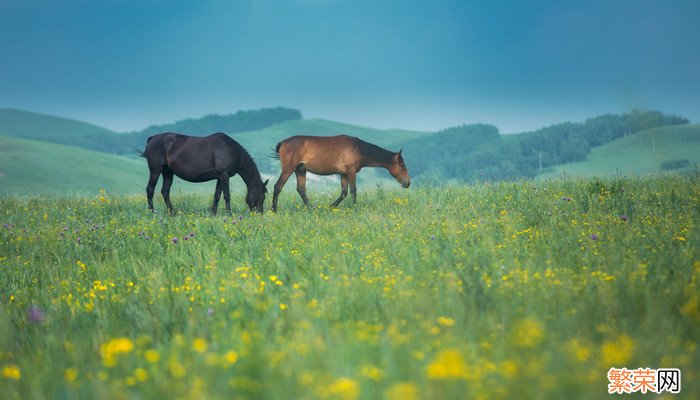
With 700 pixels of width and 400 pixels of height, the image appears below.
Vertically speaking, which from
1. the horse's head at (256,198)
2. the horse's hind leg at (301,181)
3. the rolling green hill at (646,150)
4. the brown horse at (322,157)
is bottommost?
the horse's head at (256,198)

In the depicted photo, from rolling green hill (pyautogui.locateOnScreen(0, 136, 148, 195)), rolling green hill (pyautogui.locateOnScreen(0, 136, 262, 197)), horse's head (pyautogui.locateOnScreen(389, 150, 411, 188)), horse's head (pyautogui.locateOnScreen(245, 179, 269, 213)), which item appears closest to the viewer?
horse's head (pyautogui.locateOnScreen(245, 179, 269, 213))

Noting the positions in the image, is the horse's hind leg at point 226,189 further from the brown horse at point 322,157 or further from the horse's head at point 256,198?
the brown horse at point 322,157

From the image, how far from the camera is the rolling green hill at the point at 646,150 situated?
93.8 meters

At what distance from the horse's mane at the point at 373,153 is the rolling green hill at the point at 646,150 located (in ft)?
269

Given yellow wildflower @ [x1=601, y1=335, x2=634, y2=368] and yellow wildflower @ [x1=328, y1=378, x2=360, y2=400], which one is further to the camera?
yellow wildflower @ [x1=601, y1=335, x2=634, y2=368]

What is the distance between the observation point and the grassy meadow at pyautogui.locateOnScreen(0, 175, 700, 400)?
309cm

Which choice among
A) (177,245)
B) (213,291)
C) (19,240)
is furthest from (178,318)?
(19,240)

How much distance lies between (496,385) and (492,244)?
4.16 metres

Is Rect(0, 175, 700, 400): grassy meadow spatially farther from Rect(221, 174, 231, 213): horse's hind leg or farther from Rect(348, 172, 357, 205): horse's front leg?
Rect(348, 172, 357, 205): horse's front leg

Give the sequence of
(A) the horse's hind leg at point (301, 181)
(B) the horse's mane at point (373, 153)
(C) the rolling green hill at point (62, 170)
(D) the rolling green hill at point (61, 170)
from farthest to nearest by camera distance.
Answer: (D) the rolling green hill at point (61, 170), (C) the rolling green hill at point (62, 170), (B) the horse's mane at point (373, 153), (A) the horse's hind leg at point (301, 181)

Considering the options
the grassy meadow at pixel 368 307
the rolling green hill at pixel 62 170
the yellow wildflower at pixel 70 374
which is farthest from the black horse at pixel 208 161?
the rolling green hill at pixel 62 170

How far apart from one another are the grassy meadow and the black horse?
3913 millimetres

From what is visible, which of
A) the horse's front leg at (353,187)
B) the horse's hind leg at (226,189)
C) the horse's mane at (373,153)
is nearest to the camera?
the horse's hind leg at (226,189)

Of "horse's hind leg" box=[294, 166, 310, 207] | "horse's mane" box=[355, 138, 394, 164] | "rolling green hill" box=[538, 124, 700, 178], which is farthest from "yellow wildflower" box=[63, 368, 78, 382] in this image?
"rolling green hill" box=[538, 124, 700, 178]
